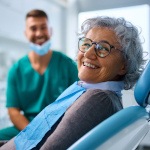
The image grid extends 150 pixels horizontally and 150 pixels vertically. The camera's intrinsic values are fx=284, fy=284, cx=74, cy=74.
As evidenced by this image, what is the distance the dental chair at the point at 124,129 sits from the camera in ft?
2.21

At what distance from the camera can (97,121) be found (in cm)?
92

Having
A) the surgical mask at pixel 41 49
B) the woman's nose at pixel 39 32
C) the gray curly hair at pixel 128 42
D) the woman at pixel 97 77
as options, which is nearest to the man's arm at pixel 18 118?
the surgical mask at pixel 41 49

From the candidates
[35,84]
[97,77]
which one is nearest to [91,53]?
[97,77]

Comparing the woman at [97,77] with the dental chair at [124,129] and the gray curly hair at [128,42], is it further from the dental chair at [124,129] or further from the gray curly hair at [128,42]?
the dental chair at [124,129]

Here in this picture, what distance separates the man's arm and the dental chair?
4.04ft

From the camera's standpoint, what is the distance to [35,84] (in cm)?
197

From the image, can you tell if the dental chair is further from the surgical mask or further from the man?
the surgical mask

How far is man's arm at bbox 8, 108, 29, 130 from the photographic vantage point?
194 cm

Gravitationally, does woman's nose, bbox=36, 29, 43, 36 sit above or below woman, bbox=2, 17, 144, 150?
above

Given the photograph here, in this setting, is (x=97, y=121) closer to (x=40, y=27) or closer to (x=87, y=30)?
(x=87, y=30)

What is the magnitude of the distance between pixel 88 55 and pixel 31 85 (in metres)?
1.00

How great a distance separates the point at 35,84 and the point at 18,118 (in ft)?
0.86

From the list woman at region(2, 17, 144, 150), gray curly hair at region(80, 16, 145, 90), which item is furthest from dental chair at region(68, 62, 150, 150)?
gray curly hair at region(80, 16, 145, 90)

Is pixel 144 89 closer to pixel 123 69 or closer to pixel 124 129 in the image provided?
pixel 124 129
